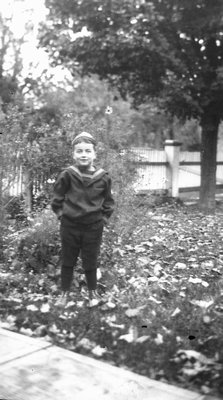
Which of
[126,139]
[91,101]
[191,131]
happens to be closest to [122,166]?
[126,139]

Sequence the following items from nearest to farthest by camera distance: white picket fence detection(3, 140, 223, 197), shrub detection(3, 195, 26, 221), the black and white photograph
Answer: the black and white photograph
shrub detection(3, 195, 26, 221)
white picket fence detection(3, 140, 223, 197)

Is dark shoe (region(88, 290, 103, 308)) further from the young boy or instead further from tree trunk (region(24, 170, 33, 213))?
tree trunk (region(24, 170, 33, 213))

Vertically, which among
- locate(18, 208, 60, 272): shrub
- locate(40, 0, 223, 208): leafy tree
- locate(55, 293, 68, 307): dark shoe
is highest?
locate(40, 0, 223, 208): leafy tree

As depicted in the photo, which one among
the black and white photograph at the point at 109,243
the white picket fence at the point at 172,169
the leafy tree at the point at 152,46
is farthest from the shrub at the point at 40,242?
the white picket fence at the point at 172,169

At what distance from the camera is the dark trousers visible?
478 centimetres

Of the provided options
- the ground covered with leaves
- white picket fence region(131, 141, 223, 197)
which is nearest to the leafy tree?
white picket fence region(131, 141, 223, 197)

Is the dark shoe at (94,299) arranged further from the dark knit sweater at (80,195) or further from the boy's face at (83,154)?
the boy's face at (83,154)

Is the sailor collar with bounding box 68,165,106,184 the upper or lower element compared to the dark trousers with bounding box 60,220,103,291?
upper

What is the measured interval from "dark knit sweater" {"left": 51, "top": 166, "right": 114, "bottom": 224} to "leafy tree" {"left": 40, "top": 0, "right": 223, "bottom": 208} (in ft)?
28.4

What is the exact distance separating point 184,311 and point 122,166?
2.95 meters

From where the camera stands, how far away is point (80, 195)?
4.70 metres

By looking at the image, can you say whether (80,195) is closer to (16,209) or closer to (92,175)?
(92,175)

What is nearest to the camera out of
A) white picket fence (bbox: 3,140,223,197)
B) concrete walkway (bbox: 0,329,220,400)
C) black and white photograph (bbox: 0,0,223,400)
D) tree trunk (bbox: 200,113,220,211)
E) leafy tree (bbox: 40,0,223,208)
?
concrete walkway (bbox: 0,329,220,400)

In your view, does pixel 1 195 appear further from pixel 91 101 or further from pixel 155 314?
pixel 91 101
